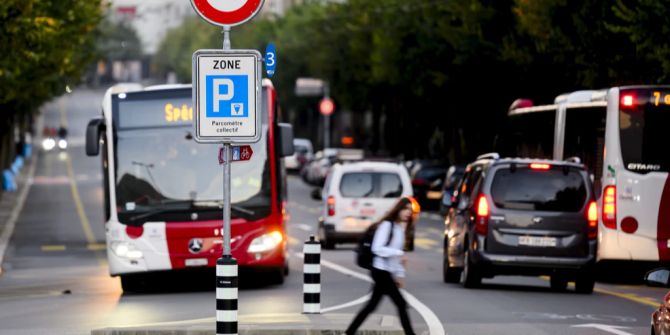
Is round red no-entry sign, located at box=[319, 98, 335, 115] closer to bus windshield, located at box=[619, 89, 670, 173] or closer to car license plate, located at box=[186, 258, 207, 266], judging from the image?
bus windshield, located at box=[619, 89, 670, 173]

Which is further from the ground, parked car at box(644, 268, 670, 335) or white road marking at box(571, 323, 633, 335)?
parked car at box(644, 268, 670, 335)

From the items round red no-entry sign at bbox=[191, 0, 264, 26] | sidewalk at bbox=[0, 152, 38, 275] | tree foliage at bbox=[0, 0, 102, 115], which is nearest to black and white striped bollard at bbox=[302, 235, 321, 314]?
round red no-entry sign at bbox=[191, 0, 264, 26]

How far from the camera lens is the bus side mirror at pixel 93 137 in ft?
72.9

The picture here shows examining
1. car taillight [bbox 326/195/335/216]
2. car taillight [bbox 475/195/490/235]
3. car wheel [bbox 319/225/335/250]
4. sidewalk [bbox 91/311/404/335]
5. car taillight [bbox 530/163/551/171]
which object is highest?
car taillight [bbox 530/163/551/171]

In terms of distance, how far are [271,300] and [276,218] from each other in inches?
72.0

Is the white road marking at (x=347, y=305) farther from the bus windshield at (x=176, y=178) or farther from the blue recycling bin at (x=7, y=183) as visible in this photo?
the blue recycling bin at (x=7, y=183)

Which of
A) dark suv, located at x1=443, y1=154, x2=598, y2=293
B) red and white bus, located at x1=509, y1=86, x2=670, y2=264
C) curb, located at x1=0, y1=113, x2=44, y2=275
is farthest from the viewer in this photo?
curb, located at x1=0, y1=113, x2=44, y2=275

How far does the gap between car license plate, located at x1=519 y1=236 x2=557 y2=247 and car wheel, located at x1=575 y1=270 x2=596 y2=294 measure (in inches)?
25.0

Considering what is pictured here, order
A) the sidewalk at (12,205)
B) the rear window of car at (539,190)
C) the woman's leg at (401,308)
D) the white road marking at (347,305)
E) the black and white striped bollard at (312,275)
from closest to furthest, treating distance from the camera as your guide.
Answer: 1. the woman's leg at (401,308)
2. the black and white striped bollard at (312,275)
3. the white road marking at (347,305)
4. the rear window of car at (539,190)
5. the sidewalk at (12,205)

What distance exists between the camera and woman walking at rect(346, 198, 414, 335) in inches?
580

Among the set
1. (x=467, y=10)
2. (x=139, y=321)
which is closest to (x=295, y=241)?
(x=467, y=10)

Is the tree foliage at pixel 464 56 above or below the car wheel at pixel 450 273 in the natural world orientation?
above

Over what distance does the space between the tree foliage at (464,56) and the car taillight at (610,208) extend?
20.8 feet

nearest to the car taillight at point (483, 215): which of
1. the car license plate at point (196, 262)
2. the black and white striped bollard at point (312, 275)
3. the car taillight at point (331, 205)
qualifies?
the car license plate at point (196, 262)
